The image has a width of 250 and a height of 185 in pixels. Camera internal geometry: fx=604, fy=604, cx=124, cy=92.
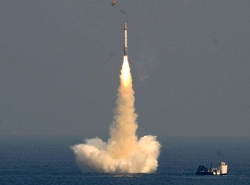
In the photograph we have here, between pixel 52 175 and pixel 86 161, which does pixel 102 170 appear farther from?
pixel 52 175

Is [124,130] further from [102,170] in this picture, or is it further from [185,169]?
[185,169]

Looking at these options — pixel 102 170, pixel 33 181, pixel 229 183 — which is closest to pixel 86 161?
pixel 102 170

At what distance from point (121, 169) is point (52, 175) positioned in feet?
66.5

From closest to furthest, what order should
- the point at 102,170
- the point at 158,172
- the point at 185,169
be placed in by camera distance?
the point at 102,170
the point at 158,172
the point at 185,169

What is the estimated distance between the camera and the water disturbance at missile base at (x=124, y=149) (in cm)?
13788

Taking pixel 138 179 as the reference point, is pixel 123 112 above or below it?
above

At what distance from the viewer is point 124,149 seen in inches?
5492

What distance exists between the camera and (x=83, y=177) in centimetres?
13888

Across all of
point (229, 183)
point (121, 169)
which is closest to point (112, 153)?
point (121, 169)

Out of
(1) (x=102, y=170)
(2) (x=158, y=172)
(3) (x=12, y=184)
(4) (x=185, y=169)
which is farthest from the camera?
(4) (x=185, y=169)

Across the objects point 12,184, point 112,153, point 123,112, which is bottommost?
point 12,184

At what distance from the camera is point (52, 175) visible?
486ft

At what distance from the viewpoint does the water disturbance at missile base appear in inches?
5428

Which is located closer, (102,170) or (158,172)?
(102,170)
